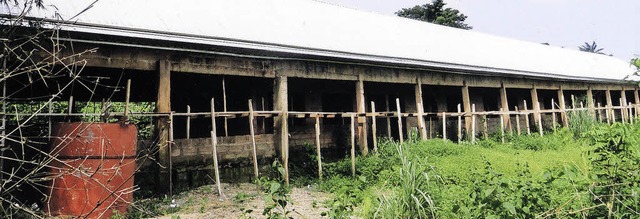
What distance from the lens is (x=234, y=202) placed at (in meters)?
6.88

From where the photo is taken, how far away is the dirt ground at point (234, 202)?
19.7ft

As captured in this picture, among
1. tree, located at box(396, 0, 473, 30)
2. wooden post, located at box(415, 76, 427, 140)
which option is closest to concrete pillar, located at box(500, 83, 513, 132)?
wooden post, located at box(415, 76, 427, 140)

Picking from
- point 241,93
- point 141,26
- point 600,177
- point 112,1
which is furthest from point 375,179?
point 112,1

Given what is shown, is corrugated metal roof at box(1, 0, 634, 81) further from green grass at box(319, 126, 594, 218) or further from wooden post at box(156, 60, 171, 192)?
green grass at box(319, 126, 594, 218)

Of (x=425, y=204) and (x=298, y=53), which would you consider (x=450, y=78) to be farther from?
(x=425, y=204)

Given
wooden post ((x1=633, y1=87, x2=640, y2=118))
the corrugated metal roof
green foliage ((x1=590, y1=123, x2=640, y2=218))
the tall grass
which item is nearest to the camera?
green foliage ((x1=590, y1=123, x2=640, y2=218))

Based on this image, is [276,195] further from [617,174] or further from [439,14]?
[439,14]

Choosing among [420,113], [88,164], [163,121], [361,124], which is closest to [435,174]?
[361,124]

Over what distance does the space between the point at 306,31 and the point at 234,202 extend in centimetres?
578

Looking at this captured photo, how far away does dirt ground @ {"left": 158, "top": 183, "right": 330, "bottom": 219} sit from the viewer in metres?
6.01

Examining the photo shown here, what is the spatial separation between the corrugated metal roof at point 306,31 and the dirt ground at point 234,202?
9.83 feet

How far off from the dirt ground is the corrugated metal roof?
3.00m

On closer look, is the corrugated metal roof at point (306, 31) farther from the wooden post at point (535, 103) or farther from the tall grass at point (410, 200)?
the tall grass at point (410, 200)

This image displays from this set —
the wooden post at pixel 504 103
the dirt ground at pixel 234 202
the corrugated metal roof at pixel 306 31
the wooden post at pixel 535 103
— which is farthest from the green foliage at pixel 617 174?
the wooden post at pixel 535 103
